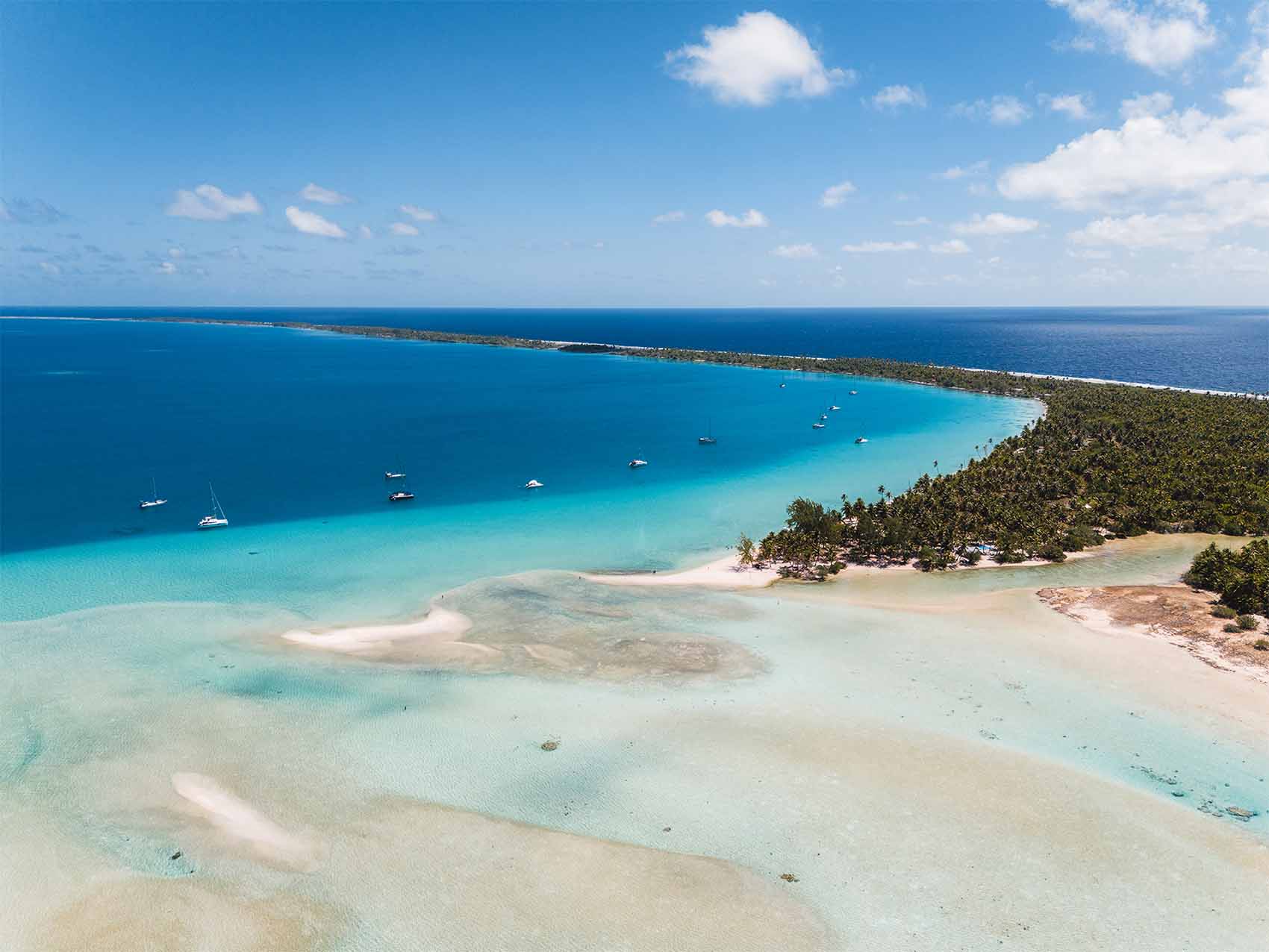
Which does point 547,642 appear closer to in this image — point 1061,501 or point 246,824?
point 246,824

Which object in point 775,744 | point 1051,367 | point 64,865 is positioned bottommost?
point 64,865

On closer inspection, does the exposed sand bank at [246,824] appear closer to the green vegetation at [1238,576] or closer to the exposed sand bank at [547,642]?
the exposed sand bank at [547,642]

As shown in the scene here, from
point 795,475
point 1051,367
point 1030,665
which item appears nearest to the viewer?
point 1030,665

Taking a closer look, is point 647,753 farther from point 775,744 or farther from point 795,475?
point 795,475

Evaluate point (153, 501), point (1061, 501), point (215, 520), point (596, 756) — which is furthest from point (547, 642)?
point (153, 501)

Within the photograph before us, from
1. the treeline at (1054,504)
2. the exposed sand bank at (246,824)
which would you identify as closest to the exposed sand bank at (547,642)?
the exposed sand bank at (246,824)

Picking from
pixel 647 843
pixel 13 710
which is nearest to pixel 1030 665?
pixel 647 843
